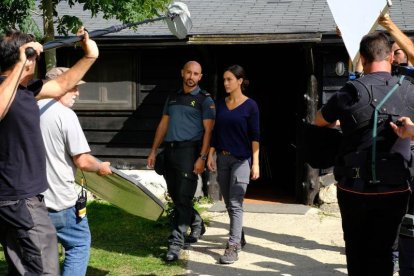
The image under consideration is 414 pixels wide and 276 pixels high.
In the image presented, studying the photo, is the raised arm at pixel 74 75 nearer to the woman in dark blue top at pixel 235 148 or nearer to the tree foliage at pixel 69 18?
the woman in dark blue top at pixel 235 148

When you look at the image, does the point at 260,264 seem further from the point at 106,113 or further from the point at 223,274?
the point at 106,113

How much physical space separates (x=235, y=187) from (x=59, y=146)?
221 centimetres

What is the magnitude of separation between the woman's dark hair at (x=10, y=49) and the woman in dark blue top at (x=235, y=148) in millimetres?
2805

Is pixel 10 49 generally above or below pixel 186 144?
above

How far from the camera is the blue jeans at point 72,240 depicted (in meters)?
4.04

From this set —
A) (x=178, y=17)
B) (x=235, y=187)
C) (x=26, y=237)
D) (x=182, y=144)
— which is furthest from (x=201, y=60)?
(x=26, y=237)

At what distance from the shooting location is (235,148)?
5.80 meters

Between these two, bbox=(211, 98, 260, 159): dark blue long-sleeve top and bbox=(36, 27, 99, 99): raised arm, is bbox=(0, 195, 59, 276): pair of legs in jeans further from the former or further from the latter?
bbox=(211, 98, 260, 159): dark blue long-sleeve top

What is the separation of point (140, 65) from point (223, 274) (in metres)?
4.77

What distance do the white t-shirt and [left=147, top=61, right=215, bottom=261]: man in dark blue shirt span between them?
1907 millimetres

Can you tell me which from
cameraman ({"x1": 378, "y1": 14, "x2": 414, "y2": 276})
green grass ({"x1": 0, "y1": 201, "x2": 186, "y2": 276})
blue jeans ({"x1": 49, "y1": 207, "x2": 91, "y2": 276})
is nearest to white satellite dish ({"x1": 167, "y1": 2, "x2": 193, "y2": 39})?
cameraman ({"x1": 378, "y1": 14, "x2": 414, "y2": 276})

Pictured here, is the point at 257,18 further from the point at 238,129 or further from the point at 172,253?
the point at 172,253

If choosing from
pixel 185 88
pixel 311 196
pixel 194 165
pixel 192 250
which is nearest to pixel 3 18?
pixel 185 88

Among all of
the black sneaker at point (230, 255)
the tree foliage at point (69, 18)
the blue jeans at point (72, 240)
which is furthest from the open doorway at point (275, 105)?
the blue jeans at point (72, 240)
